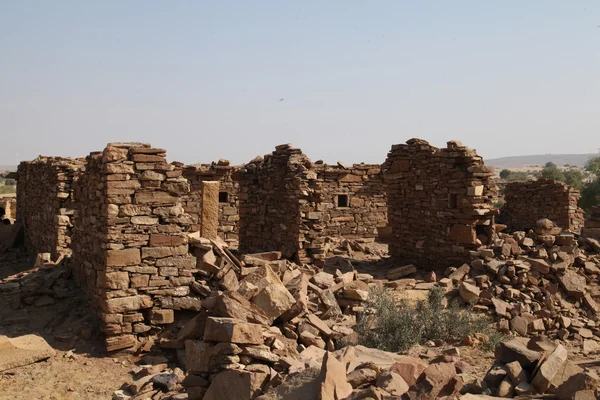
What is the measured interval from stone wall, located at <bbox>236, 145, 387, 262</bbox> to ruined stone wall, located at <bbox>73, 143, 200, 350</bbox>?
5.08m

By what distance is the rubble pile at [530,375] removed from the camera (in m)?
4.34

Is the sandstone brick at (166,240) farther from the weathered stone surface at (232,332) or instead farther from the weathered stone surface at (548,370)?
the weathered stone surface at (548,370)

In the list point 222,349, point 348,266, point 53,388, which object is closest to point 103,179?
point 53,388

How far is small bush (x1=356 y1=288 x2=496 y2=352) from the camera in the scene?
7434 millimetres

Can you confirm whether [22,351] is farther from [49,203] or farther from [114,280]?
[49,203]

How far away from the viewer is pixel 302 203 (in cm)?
1278

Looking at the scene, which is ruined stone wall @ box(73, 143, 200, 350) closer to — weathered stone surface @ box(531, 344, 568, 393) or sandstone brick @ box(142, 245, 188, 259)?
sandstone brick @ box(142, 245, 188, 259)

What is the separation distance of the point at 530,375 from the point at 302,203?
27.1ft

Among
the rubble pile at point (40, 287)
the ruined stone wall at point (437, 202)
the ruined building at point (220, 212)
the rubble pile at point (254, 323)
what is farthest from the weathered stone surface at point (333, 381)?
the ruined stone wall at point (437, 202)

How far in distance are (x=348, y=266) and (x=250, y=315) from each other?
23.3 feet

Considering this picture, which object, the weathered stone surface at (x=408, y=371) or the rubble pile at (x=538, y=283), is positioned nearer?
the weathered stone surface at (x=408, y=371)

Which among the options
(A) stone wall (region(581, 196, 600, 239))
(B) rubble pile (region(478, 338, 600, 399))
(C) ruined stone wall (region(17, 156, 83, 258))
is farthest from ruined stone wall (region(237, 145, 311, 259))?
(B) rubble pile (region(478, 338, 600, 399))

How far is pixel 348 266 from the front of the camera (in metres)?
13.6

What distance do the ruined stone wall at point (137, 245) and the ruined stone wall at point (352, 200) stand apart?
A: 1005 centimetres
